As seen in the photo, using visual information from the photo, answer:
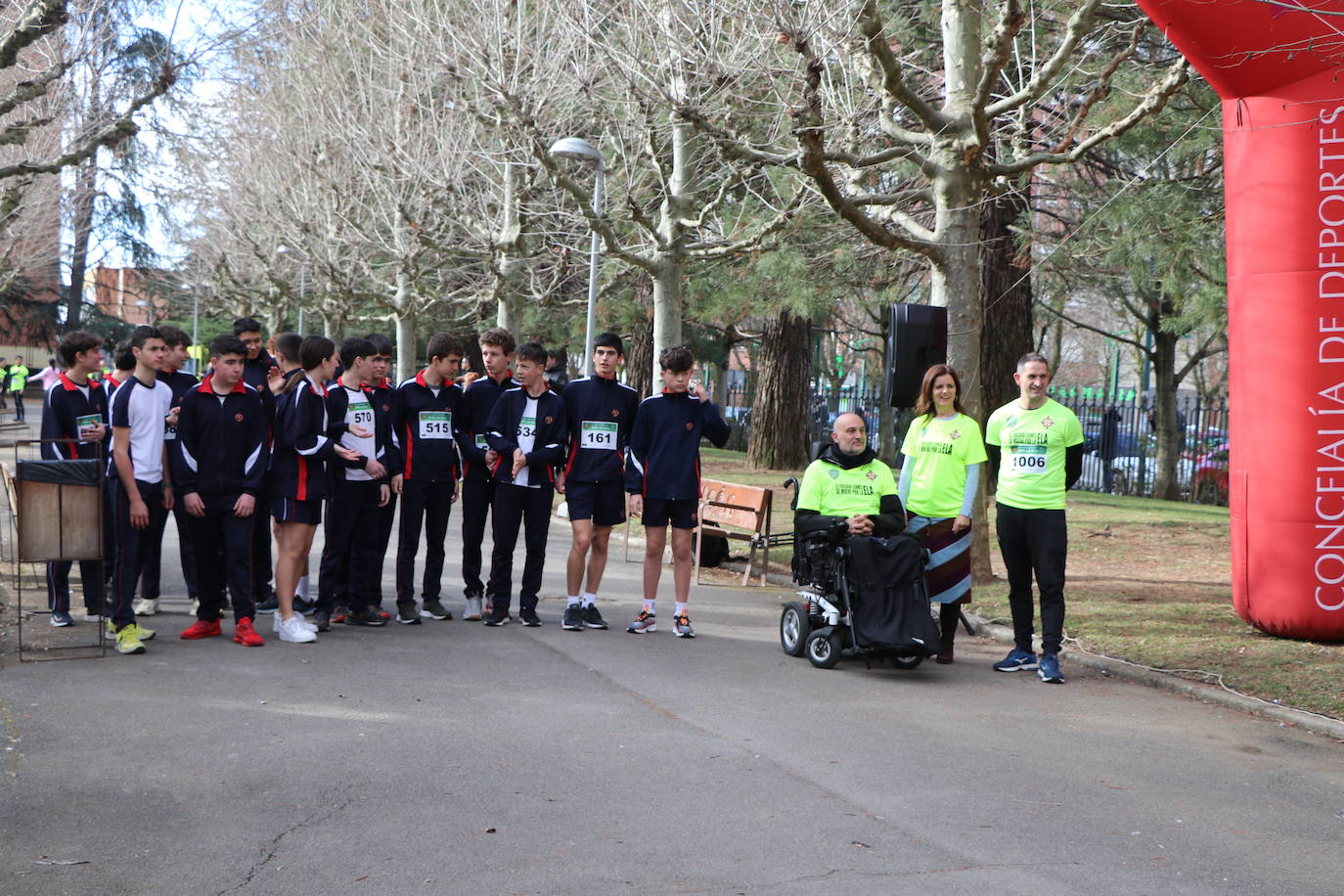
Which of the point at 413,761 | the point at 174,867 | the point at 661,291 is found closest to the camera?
the point at 174,867

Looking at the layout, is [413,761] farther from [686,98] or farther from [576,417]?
[686,98]

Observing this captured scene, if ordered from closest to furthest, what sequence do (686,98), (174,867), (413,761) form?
1. (174,867)
2. (413,761)
3. (686,98)

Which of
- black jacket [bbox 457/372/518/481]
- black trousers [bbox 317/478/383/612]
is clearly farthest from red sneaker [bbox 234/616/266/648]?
black jacket [bbox 457/372/518/481]

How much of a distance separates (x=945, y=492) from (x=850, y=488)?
0.75 metres

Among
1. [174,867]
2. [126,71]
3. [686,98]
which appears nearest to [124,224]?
[126,71]

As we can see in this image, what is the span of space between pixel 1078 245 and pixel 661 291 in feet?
17.7

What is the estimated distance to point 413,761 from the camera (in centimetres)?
586

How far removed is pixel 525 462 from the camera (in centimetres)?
936

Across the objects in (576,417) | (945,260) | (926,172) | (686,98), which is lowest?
(576,417)

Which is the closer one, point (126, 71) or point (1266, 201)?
point (1266, 201)

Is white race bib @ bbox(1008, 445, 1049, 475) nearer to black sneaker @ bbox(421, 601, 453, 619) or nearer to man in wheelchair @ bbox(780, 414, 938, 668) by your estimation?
man in wheelchair @ bbox(780, 414, 938, 668)

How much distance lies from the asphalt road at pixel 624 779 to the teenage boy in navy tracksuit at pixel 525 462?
941 millimetres

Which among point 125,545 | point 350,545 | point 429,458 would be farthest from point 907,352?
point 125,545

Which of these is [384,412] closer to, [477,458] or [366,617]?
[477,458]
